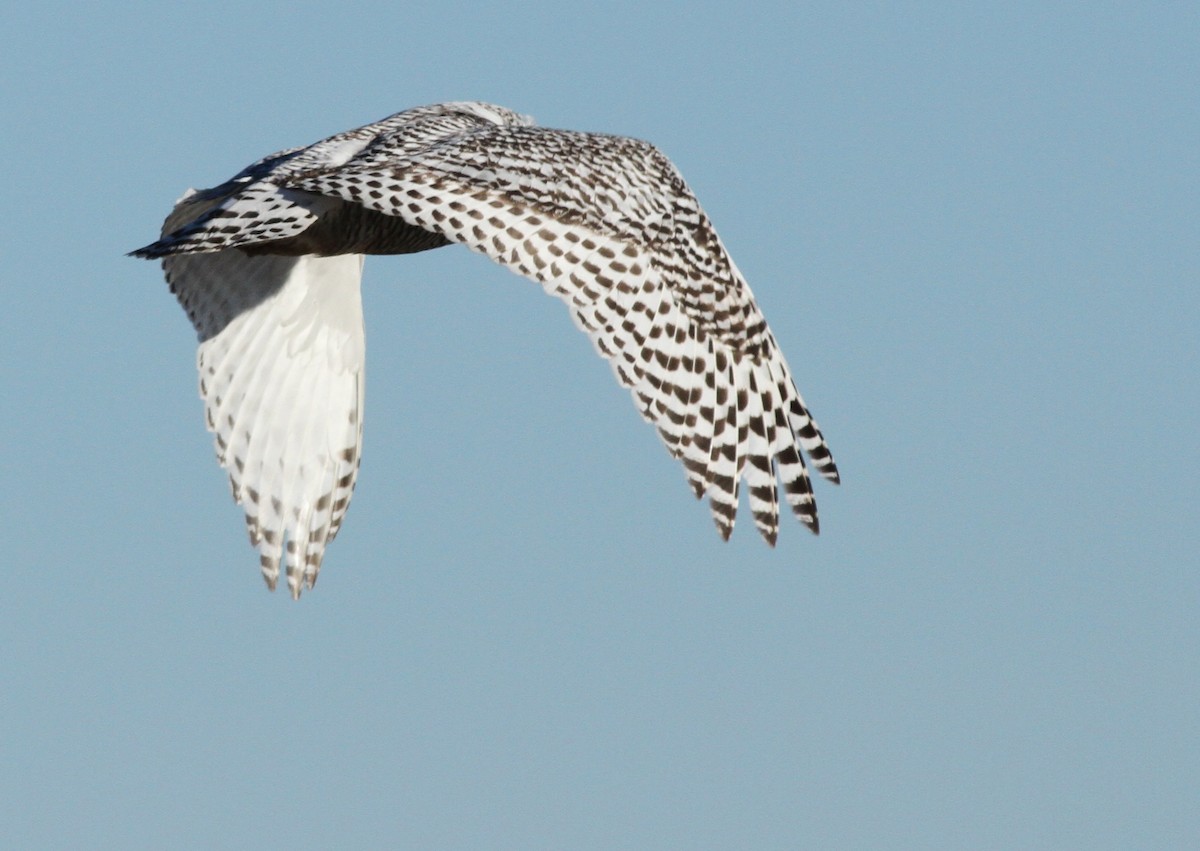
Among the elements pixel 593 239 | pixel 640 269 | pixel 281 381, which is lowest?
pixel 281 381

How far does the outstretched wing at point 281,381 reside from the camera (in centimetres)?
1781

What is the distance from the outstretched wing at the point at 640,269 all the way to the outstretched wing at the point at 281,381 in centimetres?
336

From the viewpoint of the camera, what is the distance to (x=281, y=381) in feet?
59.1

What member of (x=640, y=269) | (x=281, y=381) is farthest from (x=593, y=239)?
(x=281, y=381)

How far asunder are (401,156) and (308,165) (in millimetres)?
1229

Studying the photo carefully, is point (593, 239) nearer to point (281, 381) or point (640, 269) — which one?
point (640, 269)

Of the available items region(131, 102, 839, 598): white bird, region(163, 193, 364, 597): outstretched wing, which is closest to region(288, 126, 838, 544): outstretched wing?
region(131, 102, 839, 598): white bird

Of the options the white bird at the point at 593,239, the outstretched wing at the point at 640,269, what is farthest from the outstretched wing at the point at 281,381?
the outstretched wing at the point at 640,269

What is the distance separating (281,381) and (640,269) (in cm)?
553

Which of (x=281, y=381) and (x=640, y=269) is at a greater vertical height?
(x=640, y=269)

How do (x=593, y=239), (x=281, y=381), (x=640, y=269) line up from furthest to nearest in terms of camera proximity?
(x=281, y=381) < (x=640, y=269) < (x=593, y=239)

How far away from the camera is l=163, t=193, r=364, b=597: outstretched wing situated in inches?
701

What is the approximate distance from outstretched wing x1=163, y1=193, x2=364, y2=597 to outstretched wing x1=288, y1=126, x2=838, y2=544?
11.0ft

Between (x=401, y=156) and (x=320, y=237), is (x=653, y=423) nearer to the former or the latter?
(x=401, y=156)
